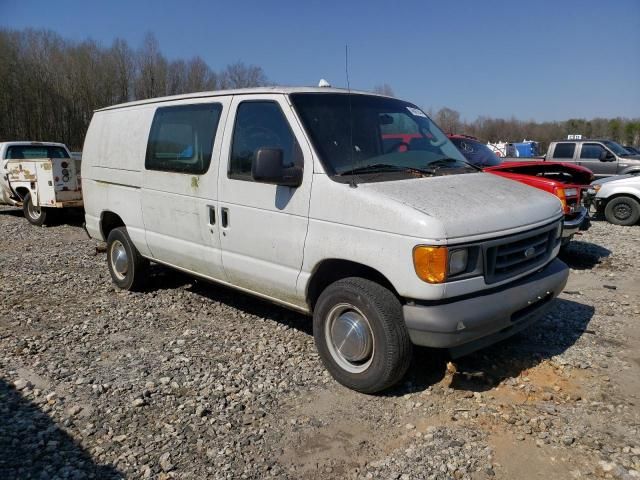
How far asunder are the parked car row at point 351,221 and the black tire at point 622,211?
8453 millimetres

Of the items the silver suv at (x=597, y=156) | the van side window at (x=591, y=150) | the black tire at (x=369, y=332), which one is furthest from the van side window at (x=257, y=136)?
the van side window at (x=591, y=150)

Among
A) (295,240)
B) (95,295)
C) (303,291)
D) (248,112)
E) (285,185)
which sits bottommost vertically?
(95,295)

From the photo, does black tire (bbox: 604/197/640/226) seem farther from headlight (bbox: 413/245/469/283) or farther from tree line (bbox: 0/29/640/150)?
tree line (bbox: 0/29/640/150)

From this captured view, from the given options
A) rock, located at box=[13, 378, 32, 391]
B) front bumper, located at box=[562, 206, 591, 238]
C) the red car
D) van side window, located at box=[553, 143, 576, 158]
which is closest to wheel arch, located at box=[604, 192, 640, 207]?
the red car

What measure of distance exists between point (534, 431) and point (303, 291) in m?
1.85

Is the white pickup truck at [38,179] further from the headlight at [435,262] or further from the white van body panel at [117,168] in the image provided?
the headlight at [435,262]

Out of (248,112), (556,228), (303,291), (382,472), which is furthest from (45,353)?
(556,228)

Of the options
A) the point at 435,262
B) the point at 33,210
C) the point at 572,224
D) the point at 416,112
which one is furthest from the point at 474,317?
the point at 33,210

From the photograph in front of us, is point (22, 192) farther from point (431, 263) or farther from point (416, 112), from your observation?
point (431, 263)

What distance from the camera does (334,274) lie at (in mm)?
3881

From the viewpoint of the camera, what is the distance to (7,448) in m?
3.04

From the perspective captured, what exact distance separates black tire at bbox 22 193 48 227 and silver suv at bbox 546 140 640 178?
14216mm

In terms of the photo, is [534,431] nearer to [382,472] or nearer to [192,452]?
[382,472]

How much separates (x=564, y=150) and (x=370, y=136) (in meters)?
13.9
